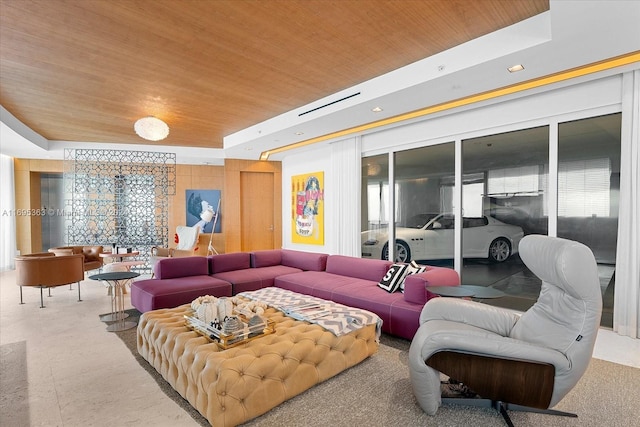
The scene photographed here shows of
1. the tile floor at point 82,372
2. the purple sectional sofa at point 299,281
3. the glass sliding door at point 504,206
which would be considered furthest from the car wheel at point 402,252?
the tile floor at point 82,372

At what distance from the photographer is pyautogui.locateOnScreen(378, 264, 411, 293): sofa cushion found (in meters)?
3.91

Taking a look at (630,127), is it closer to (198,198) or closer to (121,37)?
(121,37)

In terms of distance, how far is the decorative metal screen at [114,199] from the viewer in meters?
7.57

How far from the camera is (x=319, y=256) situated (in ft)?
17.6

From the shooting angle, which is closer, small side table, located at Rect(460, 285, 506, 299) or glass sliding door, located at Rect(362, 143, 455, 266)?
small side table, located at Rect(460, 285, 506, 299)

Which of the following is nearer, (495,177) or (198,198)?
(495,177)

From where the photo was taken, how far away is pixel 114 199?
27.2 ft

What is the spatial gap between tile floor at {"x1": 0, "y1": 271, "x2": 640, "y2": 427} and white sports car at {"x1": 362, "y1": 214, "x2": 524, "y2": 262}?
1.53m

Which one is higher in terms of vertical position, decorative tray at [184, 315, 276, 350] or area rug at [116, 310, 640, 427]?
decorative tray at [184, 315, 276, 350]

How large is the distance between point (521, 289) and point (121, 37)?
574cm

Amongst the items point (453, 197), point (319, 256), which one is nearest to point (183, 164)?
point (319, 256)

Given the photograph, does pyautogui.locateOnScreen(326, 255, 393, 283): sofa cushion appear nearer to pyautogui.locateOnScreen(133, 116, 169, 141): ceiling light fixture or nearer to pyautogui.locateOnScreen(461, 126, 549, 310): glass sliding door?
pyautogui.locateOnScreen(461, 126, 549, 310): glass sliding door

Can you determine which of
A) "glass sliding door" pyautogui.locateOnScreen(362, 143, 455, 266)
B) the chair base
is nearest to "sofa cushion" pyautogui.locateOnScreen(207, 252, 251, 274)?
"glass sliding door" pyautogui.locateOnScreen(362, 143, 455, 266)

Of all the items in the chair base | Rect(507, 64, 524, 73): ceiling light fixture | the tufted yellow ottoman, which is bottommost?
the chair base
